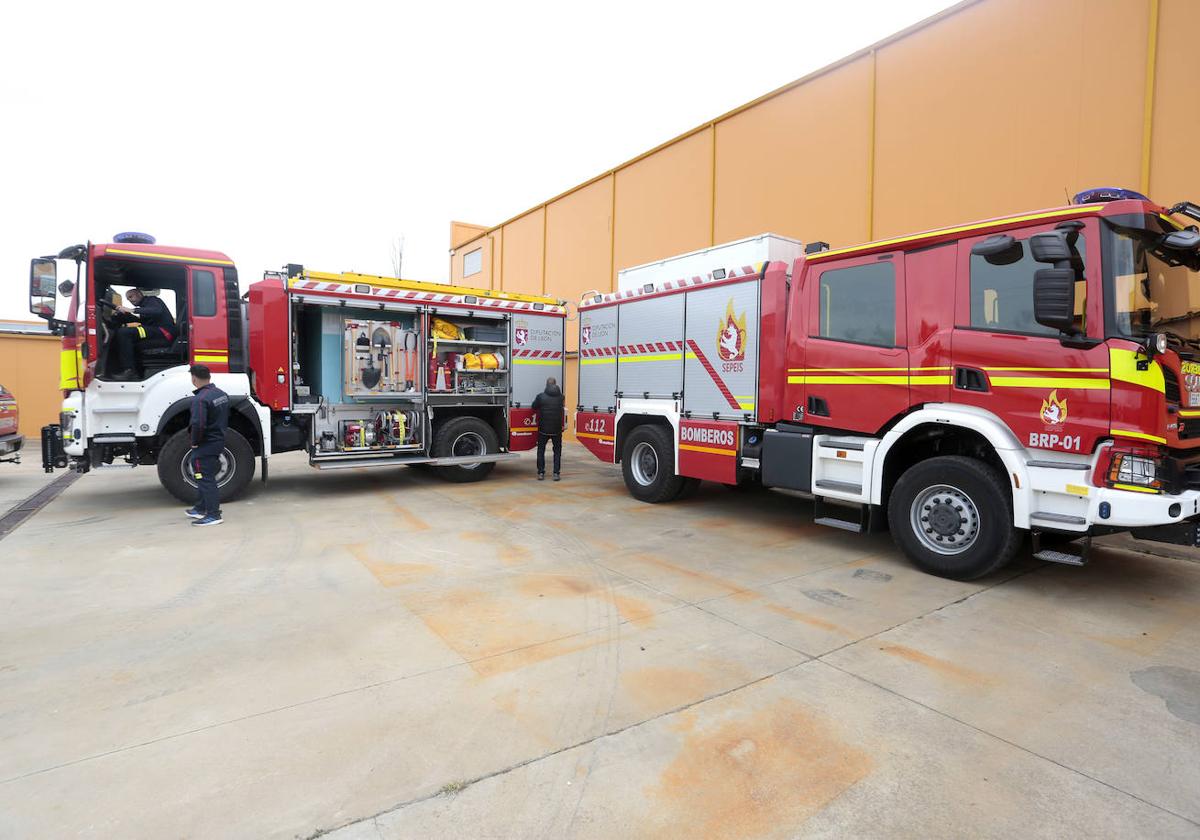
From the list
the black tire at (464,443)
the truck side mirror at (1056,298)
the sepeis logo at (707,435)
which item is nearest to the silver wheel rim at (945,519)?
the truck side mirror at (1056,298)

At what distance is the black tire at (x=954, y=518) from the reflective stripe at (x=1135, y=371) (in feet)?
3.66

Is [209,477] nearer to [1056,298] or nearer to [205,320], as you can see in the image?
[205,320]

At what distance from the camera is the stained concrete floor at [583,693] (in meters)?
2.36

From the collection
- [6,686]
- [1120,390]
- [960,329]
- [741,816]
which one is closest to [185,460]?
[6,686]

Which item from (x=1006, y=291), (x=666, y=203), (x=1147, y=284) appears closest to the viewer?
(x=1147, y=284)

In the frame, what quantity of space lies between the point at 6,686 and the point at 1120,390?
6.82 metres

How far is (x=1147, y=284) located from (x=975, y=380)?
126 centimetres

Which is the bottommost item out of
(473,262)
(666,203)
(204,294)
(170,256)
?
(204,294)

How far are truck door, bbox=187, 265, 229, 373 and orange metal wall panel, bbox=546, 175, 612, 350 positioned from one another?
837cm

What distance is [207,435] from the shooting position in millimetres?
6938

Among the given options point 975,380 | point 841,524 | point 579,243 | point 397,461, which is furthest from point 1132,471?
point 579,243

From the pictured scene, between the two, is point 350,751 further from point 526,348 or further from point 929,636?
point 526,348

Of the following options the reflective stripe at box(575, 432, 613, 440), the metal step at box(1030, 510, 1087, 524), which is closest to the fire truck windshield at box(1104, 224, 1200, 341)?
the metal step at box(1030, 510, 1087, 524)

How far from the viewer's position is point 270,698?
3.13 metres
